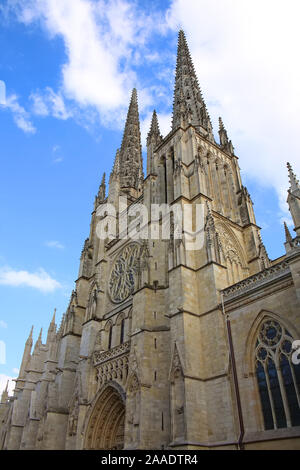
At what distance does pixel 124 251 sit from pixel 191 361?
9.94 meters

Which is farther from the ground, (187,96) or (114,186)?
(187,96)

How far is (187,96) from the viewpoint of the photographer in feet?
86.1

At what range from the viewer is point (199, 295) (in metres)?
14.7

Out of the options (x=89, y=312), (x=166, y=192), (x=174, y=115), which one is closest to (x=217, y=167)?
(x=166, y=192)

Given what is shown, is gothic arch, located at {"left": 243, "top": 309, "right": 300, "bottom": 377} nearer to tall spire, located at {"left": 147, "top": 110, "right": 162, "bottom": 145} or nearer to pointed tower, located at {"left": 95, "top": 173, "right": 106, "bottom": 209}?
tall spire, located at {"left": 147, "top": 110, "right": 162, "bottom": 145}

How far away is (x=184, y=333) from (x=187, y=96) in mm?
19213

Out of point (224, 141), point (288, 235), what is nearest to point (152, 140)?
point (224, 141)

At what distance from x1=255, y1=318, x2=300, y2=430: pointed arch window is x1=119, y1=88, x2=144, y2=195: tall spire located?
21.1 metres

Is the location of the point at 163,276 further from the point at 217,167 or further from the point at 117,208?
the point at 117,208

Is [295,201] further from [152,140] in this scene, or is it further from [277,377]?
[152,140]

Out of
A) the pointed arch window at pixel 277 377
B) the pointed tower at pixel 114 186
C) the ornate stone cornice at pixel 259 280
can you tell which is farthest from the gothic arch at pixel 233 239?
the pointed tower at pixel 114 186

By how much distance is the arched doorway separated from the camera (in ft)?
52.8
